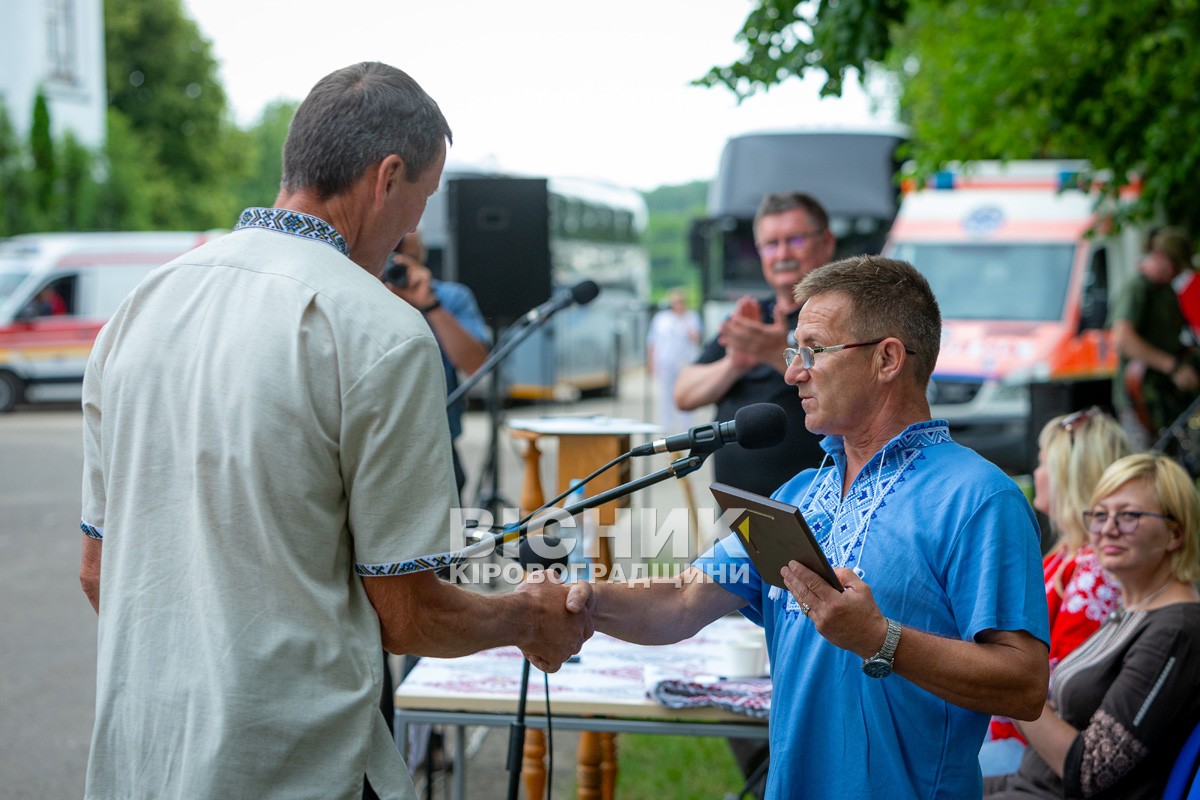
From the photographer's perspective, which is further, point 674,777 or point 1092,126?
point 1092,126

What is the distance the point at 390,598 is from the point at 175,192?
1603 inches

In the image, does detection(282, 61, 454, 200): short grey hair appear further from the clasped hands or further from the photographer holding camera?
the photographer holding camera

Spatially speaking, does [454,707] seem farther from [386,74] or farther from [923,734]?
[386,74]

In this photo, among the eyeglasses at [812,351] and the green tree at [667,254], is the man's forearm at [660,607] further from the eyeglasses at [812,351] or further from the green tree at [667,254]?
the green tree at [667,254]

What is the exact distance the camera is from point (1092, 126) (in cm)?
828

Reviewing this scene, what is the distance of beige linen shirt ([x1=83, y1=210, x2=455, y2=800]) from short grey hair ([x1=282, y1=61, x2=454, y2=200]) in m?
0.14

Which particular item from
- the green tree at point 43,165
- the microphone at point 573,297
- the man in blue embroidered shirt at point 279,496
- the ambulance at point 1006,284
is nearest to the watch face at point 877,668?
the man in blue embroidered shirt at point 279,496

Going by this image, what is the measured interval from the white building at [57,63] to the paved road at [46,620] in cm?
2112

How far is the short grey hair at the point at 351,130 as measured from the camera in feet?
6.61

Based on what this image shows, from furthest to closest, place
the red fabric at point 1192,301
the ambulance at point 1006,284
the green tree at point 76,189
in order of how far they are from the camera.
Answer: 1. the green tree at point 76,189
2. the ambulance at point 1006,284
3. the red fabric at point 1192,301

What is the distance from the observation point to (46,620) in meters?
7.73

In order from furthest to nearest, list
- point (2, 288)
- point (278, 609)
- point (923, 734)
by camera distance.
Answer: point (2, 288) < point (923, 734) < point (278, 609)

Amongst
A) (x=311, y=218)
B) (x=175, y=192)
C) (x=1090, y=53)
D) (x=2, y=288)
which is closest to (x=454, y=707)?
(x=311, y=218)

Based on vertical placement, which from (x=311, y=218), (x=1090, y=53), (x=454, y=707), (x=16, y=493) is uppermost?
(x=1090, y=53)
